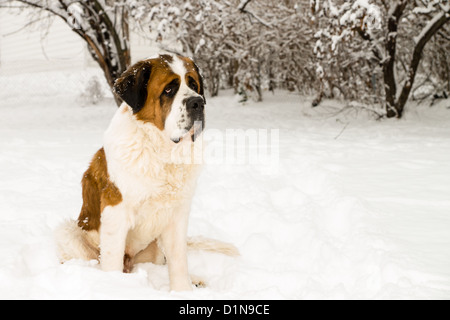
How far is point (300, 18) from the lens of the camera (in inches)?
386

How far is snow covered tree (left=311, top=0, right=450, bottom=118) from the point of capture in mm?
6129

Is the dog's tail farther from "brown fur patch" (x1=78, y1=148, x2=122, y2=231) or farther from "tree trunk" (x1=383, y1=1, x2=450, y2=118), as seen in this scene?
"tree trunk" (x1=383, y1=1, x2=450, y2=118)

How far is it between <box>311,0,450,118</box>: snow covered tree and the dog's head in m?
3.99

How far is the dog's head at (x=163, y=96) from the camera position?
240cm

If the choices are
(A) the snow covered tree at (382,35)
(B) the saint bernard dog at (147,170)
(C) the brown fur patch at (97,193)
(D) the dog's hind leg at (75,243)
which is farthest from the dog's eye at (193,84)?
(A) the snow covered tree at (382,35)

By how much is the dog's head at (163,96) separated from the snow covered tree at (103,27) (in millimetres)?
5785

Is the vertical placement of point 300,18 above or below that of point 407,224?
above

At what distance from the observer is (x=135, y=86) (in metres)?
2.38

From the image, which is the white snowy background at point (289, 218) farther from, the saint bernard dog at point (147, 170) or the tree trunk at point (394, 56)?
the tree trunk at point (394, 56)

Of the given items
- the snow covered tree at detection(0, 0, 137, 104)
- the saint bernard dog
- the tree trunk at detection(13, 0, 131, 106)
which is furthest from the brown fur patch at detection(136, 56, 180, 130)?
the tree trunk at detection(13, 0, 131, 106)

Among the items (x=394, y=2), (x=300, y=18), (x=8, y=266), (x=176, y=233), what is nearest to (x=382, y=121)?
(x=394, y=2)
